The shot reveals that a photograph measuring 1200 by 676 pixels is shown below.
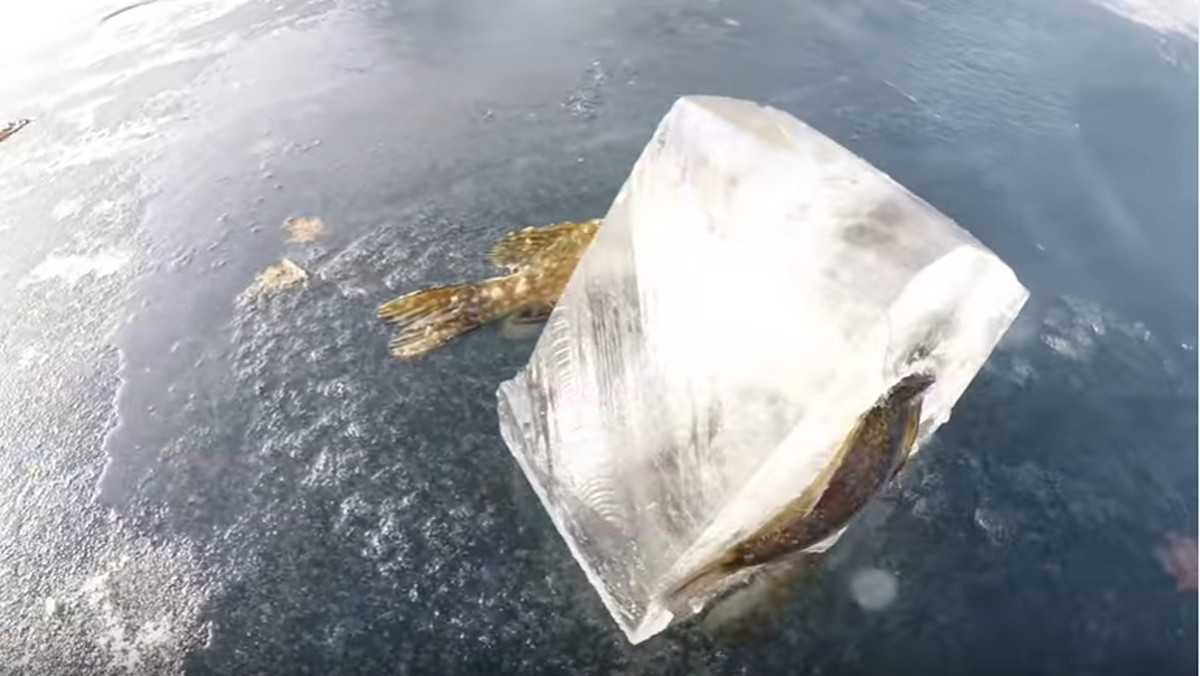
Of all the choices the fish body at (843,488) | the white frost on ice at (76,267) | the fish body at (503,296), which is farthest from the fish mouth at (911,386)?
the white frost on ice at (76,267)

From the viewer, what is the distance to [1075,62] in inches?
98.6

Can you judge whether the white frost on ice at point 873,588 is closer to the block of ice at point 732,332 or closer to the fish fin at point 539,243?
the block of ice at point 732,332

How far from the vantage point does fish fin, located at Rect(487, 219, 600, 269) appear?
6.18 ft

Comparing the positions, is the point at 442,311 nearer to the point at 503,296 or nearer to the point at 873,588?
the point at 503,296

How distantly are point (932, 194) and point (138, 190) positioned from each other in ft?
5.58

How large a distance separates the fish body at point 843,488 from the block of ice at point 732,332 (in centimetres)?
3

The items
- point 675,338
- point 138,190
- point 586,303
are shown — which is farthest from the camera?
point 138,190

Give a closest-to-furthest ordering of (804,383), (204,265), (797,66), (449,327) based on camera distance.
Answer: (804,383) < (449,327) < (204,265) < (797,66)

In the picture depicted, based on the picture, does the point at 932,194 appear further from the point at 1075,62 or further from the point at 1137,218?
the point at 1075,62

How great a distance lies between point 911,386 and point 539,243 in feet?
2.67

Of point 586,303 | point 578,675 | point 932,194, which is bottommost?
point 578,675

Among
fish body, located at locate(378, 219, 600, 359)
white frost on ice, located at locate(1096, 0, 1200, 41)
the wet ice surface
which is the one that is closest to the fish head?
the wet ice surface

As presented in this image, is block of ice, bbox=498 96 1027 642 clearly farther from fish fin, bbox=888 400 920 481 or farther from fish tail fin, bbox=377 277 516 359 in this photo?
fish tail fin, bbox=377 277 516 359

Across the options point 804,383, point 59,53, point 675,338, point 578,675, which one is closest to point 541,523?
point 578,675
